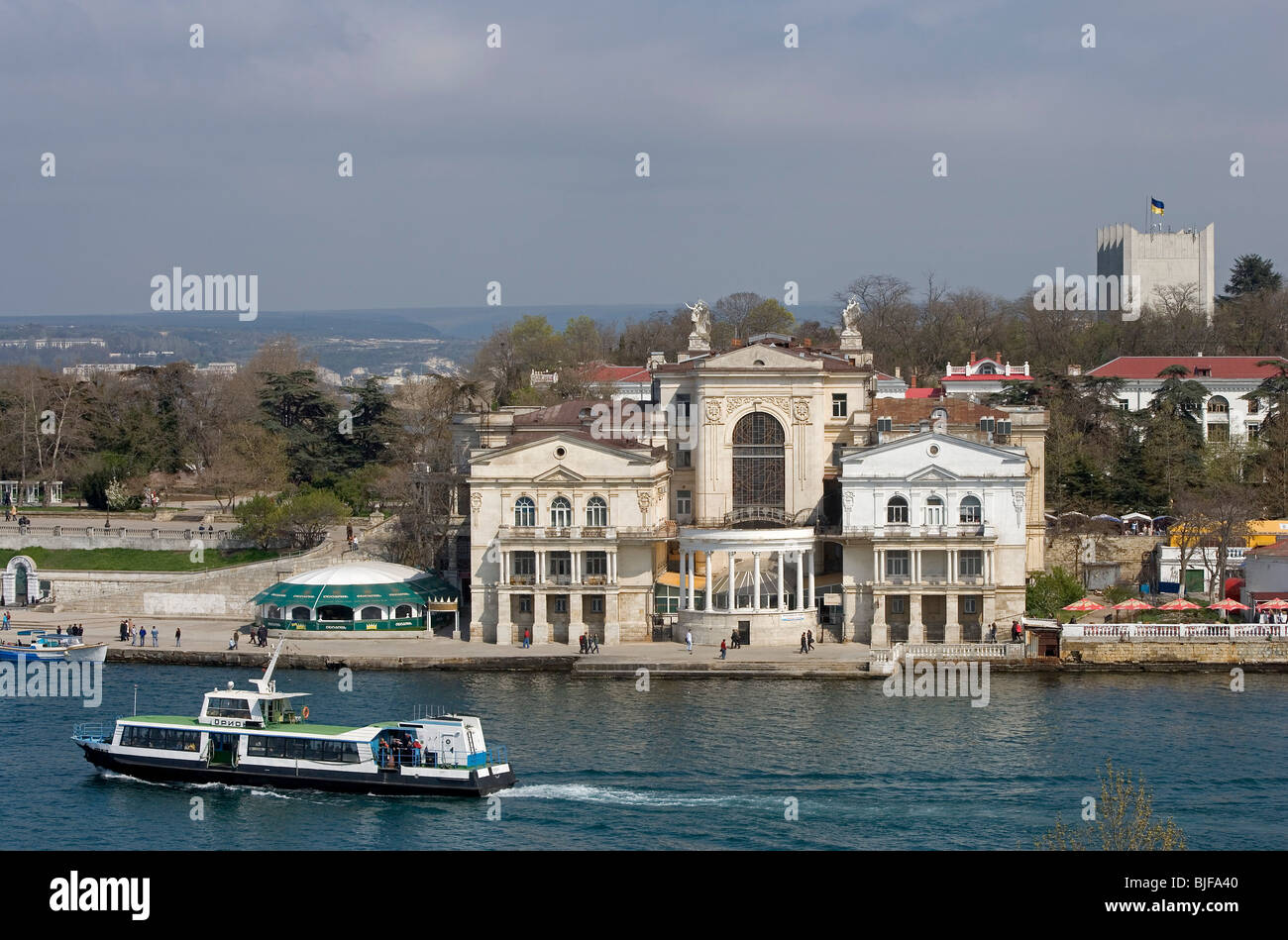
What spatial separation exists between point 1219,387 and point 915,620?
106ft

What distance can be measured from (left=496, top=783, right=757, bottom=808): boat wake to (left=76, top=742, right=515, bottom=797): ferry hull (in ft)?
2.08

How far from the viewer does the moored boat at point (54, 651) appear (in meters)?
53.4

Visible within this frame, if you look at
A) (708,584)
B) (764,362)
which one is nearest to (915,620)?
(708,584)

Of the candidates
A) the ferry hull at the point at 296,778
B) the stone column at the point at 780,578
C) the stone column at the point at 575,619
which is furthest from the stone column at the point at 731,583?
the ferry hull at the point at 296,778

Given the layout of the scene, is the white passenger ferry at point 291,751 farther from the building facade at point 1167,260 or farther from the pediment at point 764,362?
the building facade at point 1167,260

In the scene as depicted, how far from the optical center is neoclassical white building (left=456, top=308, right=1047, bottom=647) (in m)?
53.1

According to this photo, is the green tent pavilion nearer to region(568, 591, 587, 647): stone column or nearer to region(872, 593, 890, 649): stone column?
region(568, 591, 587, 647): stone column

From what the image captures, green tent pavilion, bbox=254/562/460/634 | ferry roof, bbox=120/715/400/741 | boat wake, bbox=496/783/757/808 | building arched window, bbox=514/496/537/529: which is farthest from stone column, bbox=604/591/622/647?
boat wake, bbox=496/783/757/808

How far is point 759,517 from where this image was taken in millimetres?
56531

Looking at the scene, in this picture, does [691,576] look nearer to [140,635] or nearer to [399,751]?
[399,751]

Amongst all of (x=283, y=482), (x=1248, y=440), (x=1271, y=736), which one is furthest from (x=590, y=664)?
(x=1248, y=440)

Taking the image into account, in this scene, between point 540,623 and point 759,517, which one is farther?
point 759,517

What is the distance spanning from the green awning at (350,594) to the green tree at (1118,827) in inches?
1018
